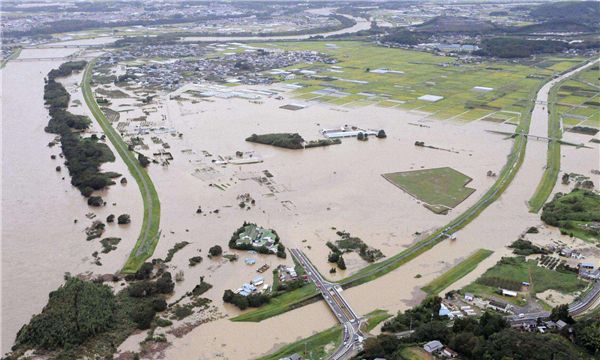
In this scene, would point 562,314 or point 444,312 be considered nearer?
point 562,314

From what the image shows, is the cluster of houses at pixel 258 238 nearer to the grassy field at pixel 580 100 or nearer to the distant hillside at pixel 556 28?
the grassy field at pixel 580 100

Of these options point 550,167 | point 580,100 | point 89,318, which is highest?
point 89,318

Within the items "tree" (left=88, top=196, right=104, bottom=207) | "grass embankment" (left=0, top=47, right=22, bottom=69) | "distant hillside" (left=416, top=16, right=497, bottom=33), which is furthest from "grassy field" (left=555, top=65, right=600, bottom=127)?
"grass embankment" (left=0, top=47, right=22, bottom=69)

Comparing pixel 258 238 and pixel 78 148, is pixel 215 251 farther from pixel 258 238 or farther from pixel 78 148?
pixel 78 148

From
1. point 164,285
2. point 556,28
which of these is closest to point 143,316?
point 164,285

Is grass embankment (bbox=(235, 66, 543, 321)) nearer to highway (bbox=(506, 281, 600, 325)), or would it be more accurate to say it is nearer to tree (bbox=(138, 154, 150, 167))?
highway (bbox=(506, 281, 600, 325))

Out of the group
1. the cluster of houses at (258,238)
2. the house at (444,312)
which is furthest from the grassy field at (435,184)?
the house at (444,312)

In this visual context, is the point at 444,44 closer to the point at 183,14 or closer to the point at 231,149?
the point at 231,149
